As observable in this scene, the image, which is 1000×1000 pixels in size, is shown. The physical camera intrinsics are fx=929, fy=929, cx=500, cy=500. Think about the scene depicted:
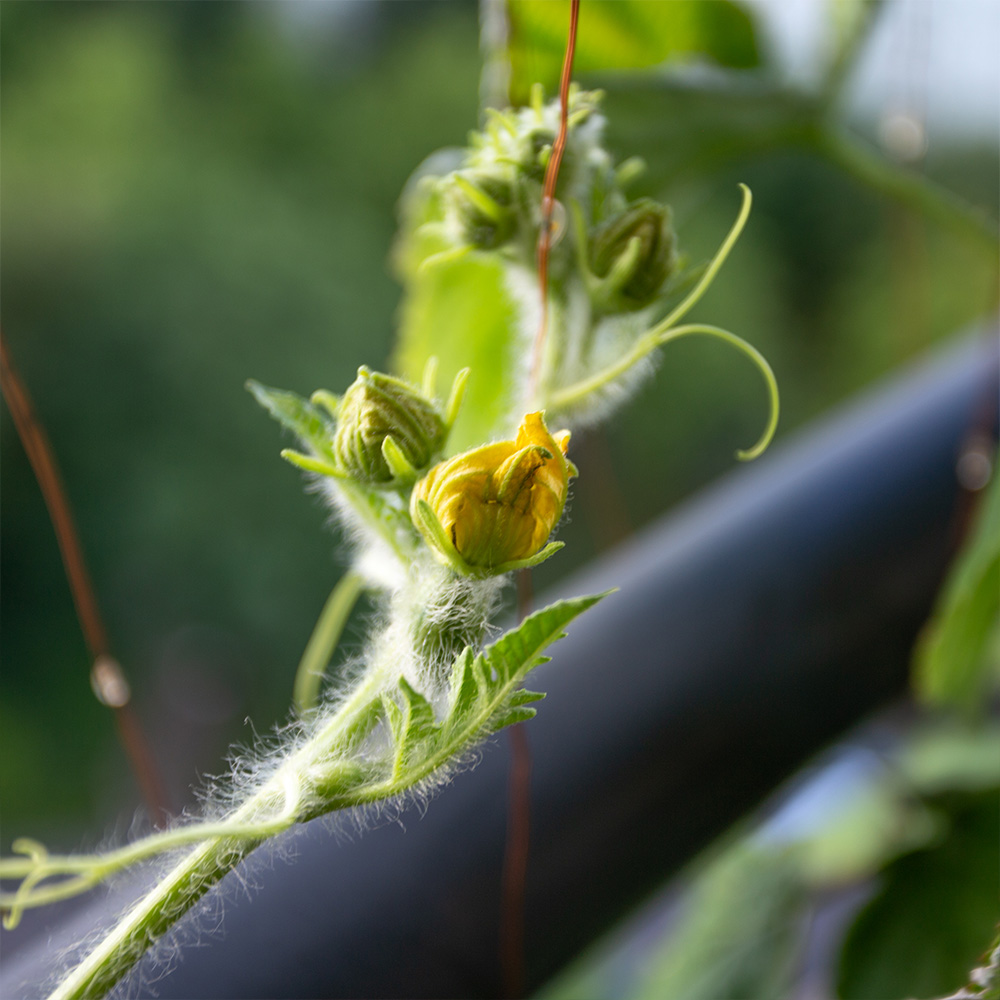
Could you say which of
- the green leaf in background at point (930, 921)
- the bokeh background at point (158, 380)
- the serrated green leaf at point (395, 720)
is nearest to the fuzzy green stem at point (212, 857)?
the serrated green leaf at point (395, 720)

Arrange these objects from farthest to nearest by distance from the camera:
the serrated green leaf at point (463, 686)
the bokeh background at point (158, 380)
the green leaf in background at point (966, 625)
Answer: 1. the bokeh background at point (158, 380)
2. the green leaf in background at point (966, 625)
3. the serrated green leaf at point (463, 686)

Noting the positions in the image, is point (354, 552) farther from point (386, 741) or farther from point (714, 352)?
point (714, 352)

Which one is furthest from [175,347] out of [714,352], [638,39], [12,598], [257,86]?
[638,39]

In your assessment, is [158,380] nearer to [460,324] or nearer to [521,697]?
[460,324]

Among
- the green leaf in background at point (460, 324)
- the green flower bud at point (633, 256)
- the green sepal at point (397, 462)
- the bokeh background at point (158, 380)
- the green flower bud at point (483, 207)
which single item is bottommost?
the green sepal at point (397, 462)

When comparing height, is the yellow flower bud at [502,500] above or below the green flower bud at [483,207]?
below

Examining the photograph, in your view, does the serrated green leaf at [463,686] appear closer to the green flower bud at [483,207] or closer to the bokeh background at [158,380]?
the green flower bud at [483,207]

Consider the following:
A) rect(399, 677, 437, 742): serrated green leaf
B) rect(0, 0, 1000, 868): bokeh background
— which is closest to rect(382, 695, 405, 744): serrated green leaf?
rect(399, 677, 437, 742): serrated green leaf

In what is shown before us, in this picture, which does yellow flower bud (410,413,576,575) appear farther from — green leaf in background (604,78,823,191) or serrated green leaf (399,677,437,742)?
green leaf in background (604,78,823,191)
